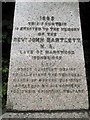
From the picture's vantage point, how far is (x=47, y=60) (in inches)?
104

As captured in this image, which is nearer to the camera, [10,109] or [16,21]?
[10,109]

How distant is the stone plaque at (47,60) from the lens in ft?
8.09

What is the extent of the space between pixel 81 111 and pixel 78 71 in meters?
0.59

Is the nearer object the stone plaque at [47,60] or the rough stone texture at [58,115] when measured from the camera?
the rough stone texture at [58,115]

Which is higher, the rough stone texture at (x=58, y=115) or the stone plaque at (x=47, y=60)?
the stone plaque at (x=47, y=60)

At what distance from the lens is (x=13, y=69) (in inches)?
101

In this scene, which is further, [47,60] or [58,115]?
[47,60]

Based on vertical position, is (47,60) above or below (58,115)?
above

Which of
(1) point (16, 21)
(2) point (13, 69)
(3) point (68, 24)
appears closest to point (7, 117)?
(2) point (13, 69)

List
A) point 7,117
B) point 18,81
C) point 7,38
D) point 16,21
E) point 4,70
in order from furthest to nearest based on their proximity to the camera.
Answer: point 7,38 < point 4,70 < point 16,21 < point 18,81 < point 7,117

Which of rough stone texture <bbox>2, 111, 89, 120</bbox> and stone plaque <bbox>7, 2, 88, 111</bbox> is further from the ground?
stone plaque <bbox>7, 2, 88, 111</bbox>

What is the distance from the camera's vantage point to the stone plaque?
2.47 metres

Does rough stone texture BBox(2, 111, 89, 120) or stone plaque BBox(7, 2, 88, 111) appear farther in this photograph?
stone plaque BBox(7, 2, 88, 111)

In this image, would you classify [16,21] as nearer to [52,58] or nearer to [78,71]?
[52,58]
